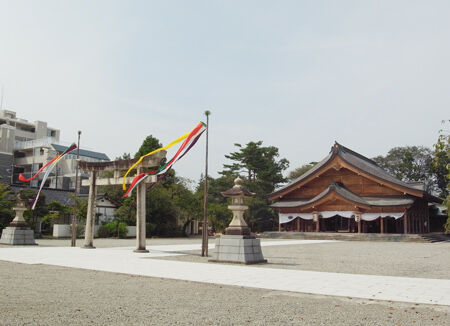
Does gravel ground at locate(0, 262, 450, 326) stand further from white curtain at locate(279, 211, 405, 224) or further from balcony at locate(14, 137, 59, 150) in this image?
balcony at locate(14, 137, 59, 150)

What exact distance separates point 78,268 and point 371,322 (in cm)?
824

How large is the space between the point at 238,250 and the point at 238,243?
0.21 metres

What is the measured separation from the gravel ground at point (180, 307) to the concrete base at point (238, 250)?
13.5 ft

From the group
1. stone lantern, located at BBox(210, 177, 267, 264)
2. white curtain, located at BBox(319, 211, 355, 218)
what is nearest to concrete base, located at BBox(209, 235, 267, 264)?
stone lantern, located at BBox(210, 177, 267, 264)

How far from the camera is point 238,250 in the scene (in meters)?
12.5

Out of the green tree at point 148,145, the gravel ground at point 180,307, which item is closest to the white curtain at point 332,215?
the green tree at point 148,145

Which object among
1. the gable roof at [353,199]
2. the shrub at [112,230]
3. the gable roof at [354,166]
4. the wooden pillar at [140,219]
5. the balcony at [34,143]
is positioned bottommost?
the shrub at [112,230]

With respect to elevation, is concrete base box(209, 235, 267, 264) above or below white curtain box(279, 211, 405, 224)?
below

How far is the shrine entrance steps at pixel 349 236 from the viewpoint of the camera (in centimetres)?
2939

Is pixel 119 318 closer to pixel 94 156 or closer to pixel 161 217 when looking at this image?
pixel 161 217

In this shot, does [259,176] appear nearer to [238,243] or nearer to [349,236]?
[349,236]

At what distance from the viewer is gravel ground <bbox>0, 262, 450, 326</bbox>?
5258mm

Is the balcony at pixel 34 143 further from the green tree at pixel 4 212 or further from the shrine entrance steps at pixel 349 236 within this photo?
the shrine entrance steps at pixel 349 236

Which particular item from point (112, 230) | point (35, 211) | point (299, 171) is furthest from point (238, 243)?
point (299, 171)
